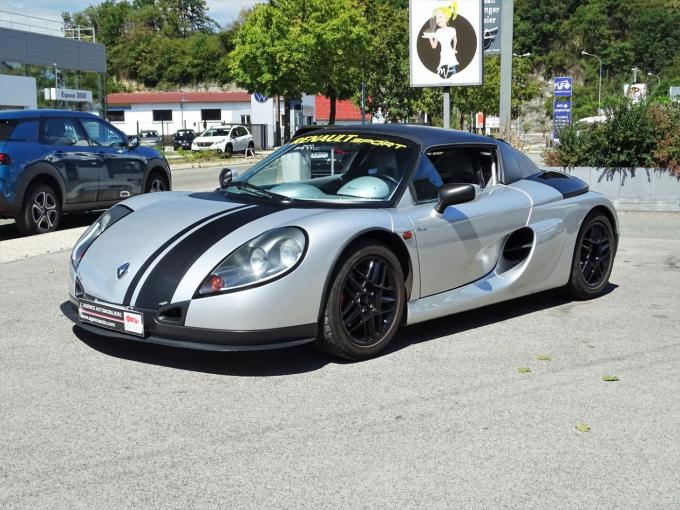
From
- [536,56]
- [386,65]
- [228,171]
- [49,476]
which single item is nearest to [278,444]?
[49,476]

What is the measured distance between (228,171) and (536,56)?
135m

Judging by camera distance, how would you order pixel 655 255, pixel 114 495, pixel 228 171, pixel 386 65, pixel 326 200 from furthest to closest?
Result: 1. pixel 386 65
2. pixel 655 255
3. pixel 228 171
4. pixel 326 200
5. pixel 114 495

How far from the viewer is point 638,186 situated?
43.5 feet

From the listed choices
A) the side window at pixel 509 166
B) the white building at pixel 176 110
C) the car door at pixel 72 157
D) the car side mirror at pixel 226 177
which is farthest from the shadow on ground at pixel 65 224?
the white building at pixel 176 110

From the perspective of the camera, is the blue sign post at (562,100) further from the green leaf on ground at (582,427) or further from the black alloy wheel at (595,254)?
the green leaf on ground at (582,427)

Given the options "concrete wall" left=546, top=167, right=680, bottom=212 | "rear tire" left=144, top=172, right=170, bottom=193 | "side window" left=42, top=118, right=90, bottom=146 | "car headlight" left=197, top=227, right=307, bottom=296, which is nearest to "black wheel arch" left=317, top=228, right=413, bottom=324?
"car headlight" left=197, top=227, right=307, bottom=296

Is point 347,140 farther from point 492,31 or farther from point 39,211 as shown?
point 492,31

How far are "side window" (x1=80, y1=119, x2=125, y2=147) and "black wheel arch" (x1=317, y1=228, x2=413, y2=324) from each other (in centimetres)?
748

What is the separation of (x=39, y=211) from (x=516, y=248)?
23.0ft

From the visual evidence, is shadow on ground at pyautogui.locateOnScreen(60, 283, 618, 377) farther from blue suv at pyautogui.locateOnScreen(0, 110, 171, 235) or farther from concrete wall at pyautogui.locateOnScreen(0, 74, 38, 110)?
concrete wall at pyautogui.locateOnScreen(0, 74, 38, 110)

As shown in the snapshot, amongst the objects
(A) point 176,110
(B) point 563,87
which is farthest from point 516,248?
(A) point 176,110

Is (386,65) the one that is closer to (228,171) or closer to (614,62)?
(228,171)

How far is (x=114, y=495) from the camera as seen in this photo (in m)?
3.16

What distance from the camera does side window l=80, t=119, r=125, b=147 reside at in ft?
37.8
